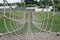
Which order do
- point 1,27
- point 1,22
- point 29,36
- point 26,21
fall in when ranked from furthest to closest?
point 1,22 < point 1,27 < point 26,21 < point 29,36

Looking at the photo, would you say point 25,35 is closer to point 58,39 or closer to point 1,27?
point 58,39

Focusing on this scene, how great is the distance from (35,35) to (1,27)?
5.26ft

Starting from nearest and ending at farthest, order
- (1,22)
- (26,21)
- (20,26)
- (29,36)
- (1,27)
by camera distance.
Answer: (29,36), (26,21), (20,26), (1,27), (1,22)

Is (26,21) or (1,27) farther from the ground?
(26,21)

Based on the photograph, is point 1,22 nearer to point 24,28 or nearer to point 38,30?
point 24,28

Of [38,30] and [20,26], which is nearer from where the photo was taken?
[38,30]

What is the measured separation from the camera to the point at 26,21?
3887 millimetres

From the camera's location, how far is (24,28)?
4.33m

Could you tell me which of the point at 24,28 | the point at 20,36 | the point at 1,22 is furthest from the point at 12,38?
the point at 1,22

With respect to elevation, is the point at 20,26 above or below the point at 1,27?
above

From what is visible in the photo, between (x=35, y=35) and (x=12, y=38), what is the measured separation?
0.39 m

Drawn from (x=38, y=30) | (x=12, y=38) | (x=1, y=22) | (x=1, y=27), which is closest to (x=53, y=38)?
(x=38, y=30)

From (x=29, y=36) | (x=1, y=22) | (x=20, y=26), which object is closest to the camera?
(x=29, y=36)

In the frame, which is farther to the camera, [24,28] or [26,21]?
[24,28]
